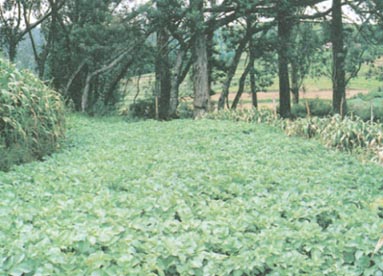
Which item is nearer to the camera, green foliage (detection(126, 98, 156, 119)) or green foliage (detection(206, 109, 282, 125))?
green foliage (detection(206, 109, 282, 125))

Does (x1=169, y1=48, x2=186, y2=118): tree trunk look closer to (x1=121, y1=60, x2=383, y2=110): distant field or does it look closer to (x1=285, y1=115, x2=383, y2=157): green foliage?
(x1=121, y1=60, x2=383, y2=110): distant field

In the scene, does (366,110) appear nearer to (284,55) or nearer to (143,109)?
(284,55)

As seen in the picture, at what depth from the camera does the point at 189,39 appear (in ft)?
48.8

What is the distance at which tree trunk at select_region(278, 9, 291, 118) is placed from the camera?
14.6 m

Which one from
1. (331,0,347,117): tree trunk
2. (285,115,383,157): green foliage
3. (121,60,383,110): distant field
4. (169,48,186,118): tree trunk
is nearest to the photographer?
(285,115,383,157): green foliage

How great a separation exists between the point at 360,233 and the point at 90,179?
223 centimetres

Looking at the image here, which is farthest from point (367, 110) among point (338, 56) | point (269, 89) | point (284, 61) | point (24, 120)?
point (269, 89)

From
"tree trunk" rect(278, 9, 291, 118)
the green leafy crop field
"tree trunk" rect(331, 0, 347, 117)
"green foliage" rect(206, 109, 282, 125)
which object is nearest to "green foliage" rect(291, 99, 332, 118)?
"tree trunk" rect(278, 9, 291, 118)

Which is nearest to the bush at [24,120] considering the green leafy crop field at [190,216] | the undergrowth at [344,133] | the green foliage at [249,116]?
the green leafy crop field at [190,216]

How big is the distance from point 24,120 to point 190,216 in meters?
3.47

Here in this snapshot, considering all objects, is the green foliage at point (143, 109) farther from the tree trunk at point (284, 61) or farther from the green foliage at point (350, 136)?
the green foliage at point (350, 136)

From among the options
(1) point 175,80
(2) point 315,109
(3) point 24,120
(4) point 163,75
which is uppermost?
(4) point 163,75

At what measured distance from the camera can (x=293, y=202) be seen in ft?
12.1

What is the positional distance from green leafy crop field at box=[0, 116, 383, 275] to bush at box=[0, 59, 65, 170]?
0.42 m
